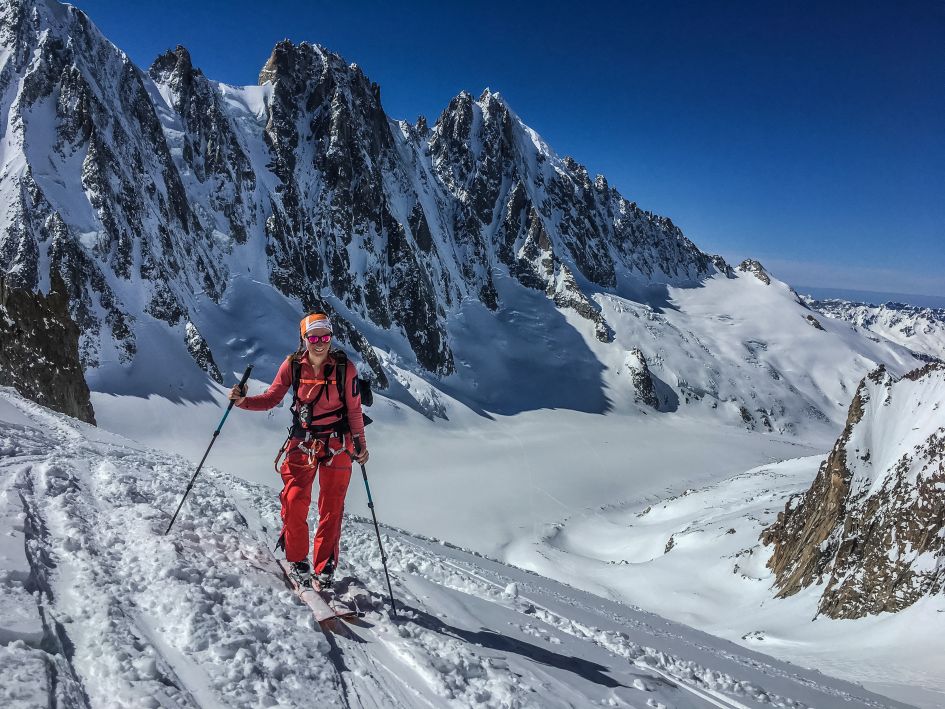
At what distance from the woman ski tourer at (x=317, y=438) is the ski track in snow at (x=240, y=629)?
495mm

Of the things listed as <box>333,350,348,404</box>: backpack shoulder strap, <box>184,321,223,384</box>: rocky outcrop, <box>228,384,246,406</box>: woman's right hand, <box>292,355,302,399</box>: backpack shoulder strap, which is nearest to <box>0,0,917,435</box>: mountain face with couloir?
<box>184,321,223,384</box>: rocky outcrop

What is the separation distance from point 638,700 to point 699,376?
116 m

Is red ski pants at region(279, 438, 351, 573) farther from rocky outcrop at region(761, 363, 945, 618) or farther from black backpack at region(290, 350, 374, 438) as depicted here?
rocky outcrop at region(761, 363, 945, 618)

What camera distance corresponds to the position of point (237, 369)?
55562mm

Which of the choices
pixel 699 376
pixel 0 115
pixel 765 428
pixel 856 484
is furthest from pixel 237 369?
pixel 765 428

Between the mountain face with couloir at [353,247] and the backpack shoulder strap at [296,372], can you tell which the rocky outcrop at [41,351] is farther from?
the backpack shoulder strap at [296,372]

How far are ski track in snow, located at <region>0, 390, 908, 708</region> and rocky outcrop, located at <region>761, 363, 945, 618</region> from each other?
1030 centimetres

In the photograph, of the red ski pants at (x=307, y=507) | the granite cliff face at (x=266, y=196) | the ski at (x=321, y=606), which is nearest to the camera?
the ski at (x=321, y=606)

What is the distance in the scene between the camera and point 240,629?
4.44m

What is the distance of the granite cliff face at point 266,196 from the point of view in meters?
44.8

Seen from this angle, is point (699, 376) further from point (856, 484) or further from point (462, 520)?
point (856, 484)

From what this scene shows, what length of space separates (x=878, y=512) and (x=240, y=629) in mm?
20403

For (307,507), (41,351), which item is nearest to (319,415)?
(307,507)

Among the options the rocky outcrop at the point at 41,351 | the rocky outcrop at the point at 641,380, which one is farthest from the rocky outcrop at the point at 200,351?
the rocky outcrop at the point at 641,380
